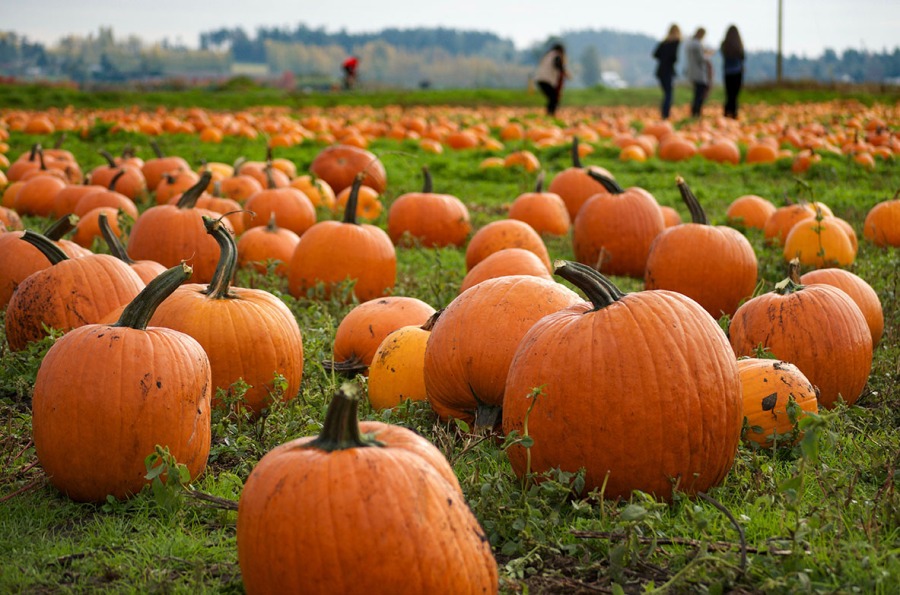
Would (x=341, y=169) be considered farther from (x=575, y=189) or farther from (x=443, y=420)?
(x=443, y=420)

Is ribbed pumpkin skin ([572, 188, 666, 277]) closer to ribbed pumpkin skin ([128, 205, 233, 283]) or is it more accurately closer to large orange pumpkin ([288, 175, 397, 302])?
large orange pumpkin ([288, 175, 397, 302])

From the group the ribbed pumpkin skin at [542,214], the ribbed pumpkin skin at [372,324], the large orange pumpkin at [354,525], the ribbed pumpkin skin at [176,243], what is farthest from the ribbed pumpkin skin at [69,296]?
the ribbed pumpkin skin at [542,214]

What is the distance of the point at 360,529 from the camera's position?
2.16m

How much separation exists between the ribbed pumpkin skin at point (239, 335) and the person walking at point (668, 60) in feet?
68.1

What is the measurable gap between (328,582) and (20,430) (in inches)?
87.6

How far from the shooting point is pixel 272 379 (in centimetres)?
401

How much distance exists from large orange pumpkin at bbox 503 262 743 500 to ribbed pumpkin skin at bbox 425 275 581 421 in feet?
1.52

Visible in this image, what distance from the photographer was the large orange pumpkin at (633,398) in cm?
294

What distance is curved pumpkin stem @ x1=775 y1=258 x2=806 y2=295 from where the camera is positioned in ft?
14.0

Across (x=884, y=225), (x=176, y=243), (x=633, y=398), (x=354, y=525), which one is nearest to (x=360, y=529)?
(x=354, y=525)

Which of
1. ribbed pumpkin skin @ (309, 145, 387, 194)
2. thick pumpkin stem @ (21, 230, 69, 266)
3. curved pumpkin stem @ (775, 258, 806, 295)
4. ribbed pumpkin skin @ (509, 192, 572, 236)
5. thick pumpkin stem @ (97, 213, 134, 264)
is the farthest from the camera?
ribbed pumpkin skin @ (309, 145, 387, 194)

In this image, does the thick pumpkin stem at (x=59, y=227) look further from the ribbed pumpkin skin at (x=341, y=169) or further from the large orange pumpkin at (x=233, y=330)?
the ribbed pumpkin skin at (x=341, y=169)

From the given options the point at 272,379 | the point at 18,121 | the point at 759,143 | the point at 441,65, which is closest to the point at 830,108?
the point at 759,143

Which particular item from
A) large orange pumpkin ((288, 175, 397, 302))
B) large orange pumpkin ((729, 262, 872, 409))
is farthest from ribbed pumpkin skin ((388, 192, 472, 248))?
large orange pumpkin ((729, 262, 872, 409))
